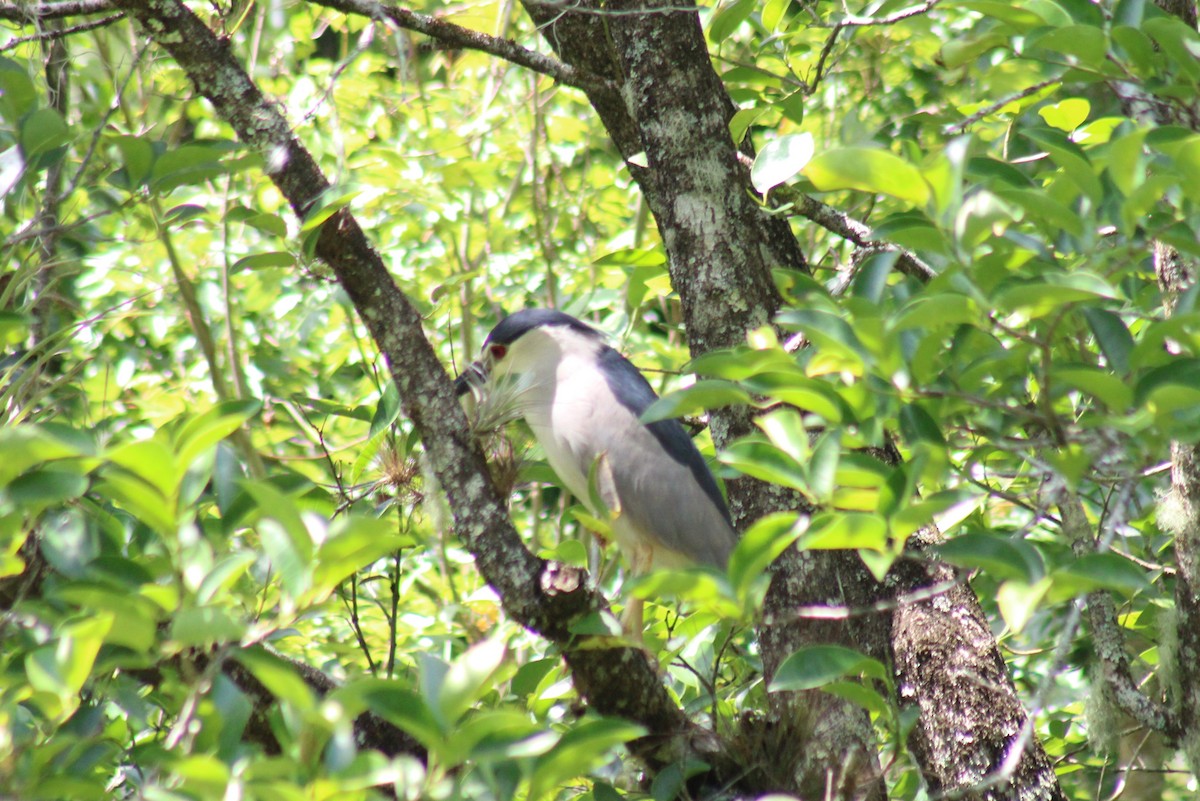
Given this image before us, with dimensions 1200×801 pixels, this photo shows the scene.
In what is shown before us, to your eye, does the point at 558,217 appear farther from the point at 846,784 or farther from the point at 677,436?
the point at 846,784

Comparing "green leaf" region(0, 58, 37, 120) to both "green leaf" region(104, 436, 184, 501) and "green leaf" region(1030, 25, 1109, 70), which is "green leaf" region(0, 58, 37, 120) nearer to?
"green leaf" region(104, 436, 184, 501)

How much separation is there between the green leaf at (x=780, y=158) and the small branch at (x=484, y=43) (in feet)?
2.27

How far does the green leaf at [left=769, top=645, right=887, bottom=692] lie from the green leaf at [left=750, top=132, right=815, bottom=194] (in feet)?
2.23

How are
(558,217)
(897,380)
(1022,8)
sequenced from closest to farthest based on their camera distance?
(897,380) → (1022,8) → (558,217)

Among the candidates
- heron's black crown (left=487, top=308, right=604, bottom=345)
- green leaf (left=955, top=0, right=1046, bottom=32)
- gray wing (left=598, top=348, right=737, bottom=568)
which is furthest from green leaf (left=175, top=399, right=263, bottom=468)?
heron's black crown (left=487, top=308, right=604, bottom=345)

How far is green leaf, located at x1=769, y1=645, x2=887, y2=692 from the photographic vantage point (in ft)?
4.04

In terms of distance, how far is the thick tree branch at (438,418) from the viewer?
4.96 ft

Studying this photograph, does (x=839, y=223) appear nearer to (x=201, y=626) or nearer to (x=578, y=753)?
(x=578, y=753)

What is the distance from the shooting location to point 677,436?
8.75 ft

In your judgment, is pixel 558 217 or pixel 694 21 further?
pixel 558 217

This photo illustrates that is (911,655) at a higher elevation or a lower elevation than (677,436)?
lower

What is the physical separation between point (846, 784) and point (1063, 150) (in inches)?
34.8

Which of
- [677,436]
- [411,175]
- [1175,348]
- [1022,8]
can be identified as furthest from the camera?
[411,175]

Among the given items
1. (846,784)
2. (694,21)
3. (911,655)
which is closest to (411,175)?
(694,21)
